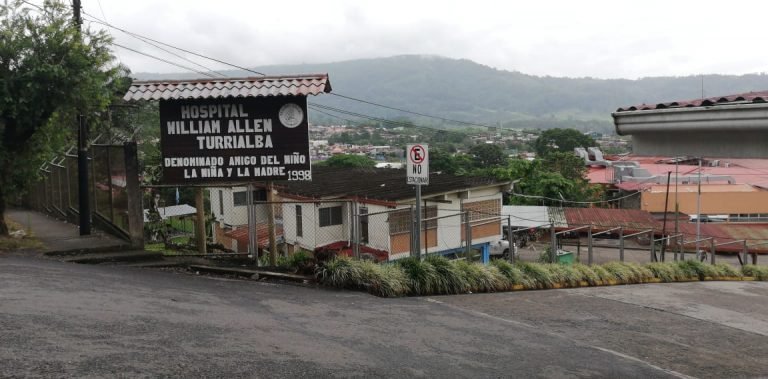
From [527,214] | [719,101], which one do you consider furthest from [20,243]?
[527,214]

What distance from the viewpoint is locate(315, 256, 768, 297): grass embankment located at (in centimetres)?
1030

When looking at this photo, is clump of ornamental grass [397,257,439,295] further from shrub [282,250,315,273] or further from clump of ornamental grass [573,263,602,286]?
clump of ornamental grass [573,263,602,286]

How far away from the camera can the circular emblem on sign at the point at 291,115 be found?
1066cm

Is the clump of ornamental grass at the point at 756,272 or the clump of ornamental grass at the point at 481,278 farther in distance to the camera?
the clump of ornamental grass at the point at 756,272

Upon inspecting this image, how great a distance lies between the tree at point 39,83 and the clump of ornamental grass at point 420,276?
21.3 feet

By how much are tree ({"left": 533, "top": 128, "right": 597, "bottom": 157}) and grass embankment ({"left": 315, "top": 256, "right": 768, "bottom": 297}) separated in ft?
241

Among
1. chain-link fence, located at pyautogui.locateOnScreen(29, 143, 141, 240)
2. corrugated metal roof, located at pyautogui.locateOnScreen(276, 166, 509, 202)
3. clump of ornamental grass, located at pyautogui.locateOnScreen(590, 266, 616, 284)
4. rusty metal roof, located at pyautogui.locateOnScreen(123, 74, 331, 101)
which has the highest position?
rusty metal roof, located at pyautogui.locateOnScreen(123, 74, 331, 101)

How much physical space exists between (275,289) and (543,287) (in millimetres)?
5954

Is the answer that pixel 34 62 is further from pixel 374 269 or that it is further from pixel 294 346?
pixel 294 346

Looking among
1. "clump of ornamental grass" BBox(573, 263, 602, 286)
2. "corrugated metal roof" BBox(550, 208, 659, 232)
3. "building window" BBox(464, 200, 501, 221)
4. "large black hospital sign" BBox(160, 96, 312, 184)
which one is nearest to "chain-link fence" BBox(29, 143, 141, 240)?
"large black hospital sign" BBox(160, 96, 312, 184)

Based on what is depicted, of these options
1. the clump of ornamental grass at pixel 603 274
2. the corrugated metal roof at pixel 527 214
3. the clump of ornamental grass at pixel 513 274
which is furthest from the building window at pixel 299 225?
the corrugated metal roof at pixel 527 214

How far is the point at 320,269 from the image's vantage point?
10500mm

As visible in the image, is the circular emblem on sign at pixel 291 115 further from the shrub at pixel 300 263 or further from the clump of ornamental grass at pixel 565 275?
the clump of ornamental grass at pixel 565 275

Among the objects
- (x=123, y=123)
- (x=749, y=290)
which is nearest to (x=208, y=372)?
(x=749, y=290)
